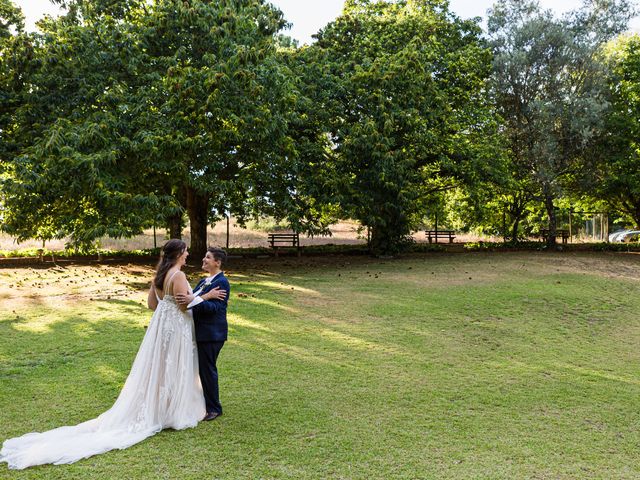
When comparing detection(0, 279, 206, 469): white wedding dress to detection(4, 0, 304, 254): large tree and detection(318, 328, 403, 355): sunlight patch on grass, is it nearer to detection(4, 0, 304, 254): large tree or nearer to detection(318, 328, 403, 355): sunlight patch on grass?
detection(318, 328, 403, 355): sunlight patch on grass

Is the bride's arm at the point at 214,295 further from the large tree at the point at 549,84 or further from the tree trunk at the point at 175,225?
the large tree at the point at 549,84

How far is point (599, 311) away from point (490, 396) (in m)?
7.71

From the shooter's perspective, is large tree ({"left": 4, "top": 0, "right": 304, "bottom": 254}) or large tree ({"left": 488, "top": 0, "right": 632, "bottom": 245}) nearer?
large tree ({"left": 4, "top": 0, "right": 304, "bottom": 254})

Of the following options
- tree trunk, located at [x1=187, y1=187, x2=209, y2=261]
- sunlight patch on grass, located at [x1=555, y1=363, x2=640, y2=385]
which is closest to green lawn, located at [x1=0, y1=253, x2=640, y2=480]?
sunlight patch on grass, located at [x1=555, y1=363, x2=640, y2=385]

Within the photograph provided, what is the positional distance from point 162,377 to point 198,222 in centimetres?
1768

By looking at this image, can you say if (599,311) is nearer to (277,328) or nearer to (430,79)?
(277,328)

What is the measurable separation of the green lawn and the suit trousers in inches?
9.1

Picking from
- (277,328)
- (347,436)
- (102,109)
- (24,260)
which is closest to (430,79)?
(102,109)

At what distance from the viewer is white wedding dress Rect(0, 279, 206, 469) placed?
5273 millimetres

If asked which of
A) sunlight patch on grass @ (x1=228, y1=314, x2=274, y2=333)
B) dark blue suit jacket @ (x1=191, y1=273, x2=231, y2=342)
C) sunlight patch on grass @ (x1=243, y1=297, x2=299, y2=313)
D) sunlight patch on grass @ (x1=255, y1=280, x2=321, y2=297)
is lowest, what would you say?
sunlight patch on grass @ (x1=228, y1=314, x2=274, y2=333)

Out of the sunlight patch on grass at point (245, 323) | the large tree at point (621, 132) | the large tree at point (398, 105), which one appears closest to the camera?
the sunlight patch on grass at point (245, 323)

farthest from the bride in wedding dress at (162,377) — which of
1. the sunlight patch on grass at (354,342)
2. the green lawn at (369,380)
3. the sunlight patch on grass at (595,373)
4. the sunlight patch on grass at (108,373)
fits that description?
the sunlight patch on grass at (595,373)

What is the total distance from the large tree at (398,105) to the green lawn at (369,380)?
7218 millimetres

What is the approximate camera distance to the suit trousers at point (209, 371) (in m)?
5.73
